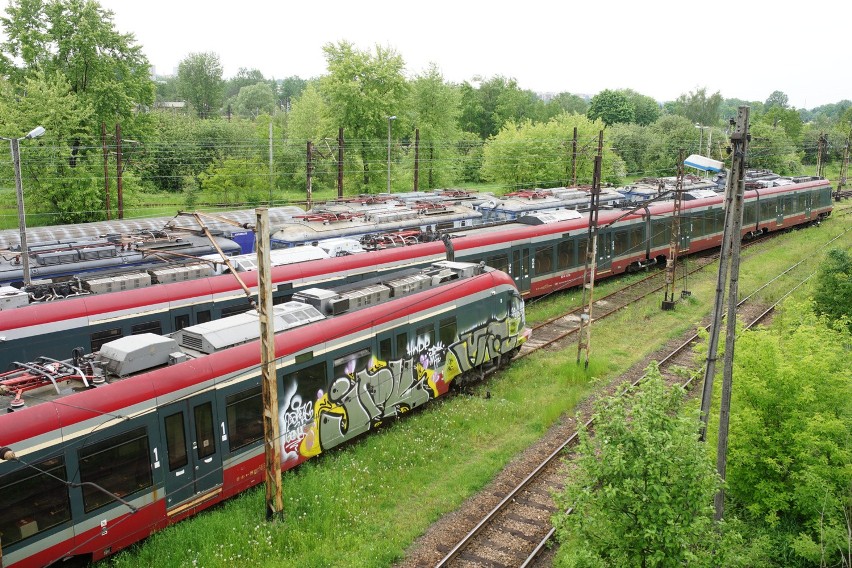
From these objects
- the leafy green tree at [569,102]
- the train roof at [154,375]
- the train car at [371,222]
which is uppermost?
the leafy green tree at [569,102]

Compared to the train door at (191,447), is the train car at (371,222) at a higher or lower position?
higher

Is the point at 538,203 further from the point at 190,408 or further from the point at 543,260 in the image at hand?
the point at 190,408

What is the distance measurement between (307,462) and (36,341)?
21.7 feet

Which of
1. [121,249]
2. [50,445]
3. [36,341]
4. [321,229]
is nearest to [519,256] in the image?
[321,229]

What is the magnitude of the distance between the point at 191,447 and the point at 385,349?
560cm

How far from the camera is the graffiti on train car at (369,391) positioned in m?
14.2

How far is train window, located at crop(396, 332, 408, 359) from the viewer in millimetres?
16812

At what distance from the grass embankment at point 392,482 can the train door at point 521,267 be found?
16.3 ft

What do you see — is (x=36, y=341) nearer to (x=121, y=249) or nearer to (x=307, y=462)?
(x=307, y=462)

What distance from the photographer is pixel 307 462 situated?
49.1ft

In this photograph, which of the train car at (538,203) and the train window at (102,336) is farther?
the train car at (538,203)

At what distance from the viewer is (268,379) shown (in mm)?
12367

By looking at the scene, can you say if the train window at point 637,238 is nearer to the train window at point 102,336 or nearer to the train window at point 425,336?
the train window at point 425,336

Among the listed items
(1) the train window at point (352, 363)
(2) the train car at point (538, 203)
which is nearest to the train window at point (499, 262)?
(2) the train car at point (538, 203)
